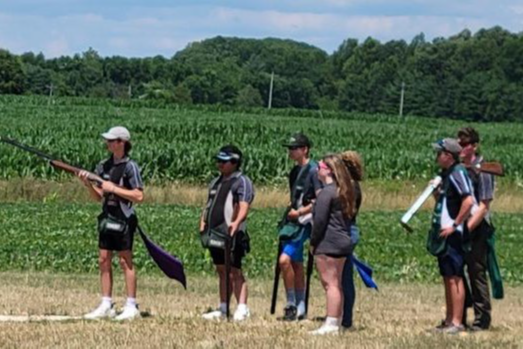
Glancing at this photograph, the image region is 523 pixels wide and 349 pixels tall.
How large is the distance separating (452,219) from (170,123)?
38.5m

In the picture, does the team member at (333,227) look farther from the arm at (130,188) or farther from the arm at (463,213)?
the arm at (130,188)

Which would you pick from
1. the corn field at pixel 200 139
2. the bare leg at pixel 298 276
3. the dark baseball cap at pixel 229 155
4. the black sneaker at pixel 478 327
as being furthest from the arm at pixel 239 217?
the corn field at pixel 200 139

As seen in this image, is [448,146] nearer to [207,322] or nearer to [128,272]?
[207,322]

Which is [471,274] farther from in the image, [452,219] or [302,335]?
[302,335]

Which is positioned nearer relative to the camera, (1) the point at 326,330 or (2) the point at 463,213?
(1) the point at 326,330

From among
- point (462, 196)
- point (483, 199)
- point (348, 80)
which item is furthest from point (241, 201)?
point (348, 80)

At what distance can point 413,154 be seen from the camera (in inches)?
1596

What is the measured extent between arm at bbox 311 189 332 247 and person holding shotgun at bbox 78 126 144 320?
69.3 inches

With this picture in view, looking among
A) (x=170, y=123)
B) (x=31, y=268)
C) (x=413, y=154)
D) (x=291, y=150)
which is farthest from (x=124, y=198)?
(x=170, y=123)

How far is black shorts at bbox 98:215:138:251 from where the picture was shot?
1159cm

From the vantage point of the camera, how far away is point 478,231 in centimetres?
1122

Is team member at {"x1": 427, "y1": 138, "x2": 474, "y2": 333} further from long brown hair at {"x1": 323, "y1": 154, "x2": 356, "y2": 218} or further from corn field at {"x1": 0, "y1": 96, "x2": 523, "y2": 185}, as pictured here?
corn field at {"x1": 0, "y1": 96, "x2": 523, "y2": 185}

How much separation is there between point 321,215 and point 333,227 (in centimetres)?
16

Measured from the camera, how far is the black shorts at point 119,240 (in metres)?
11.6
